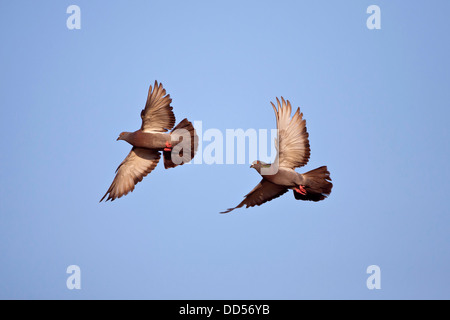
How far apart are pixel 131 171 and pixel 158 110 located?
2.36 meters

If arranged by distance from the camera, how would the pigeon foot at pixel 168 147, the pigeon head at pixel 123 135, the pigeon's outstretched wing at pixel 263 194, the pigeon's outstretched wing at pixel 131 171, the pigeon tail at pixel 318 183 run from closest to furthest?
the pigeon tail at pixel 318 183 → the pigeon foot at pixel 168 147 → the pigeon's outstretched wing at pixel 263 194 → the pigeon head at pixel 123 135 → the pigeon's outstretched wing at pixel 131 171

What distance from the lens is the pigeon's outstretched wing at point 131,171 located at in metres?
22.0

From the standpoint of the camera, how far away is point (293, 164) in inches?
800

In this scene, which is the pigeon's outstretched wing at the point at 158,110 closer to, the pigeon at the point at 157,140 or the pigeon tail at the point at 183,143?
the pigeon at the point at 157,140

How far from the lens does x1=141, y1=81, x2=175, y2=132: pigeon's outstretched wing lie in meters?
20.9

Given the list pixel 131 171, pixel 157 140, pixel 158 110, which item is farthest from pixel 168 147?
pixel 131 171

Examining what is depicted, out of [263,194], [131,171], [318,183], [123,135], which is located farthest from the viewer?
[131,171]

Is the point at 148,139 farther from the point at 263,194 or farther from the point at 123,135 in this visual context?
the point at 263,194

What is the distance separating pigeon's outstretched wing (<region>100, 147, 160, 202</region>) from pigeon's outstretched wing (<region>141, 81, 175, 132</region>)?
1.20m

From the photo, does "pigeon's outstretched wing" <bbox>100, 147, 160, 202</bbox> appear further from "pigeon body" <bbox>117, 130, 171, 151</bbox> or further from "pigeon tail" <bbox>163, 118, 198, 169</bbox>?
"pigeon tail" <bbox>163, 118, 198, 169</bbox>

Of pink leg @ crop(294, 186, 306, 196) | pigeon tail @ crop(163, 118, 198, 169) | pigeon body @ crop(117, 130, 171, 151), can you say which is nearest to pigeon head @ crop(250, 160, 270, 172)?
pink leg @ crop(294, 186, 306, 196)

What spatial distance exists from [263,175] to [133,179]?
441 centimetres

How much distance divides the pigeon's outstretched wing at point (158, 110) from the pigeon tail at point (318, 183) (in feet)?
14.3

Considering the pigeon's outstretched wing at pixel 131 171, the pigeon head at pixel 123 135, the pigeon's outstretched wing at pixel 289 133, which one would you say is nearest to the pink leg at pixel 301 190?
the pigeon's outstretched wing at pixel 289 133
